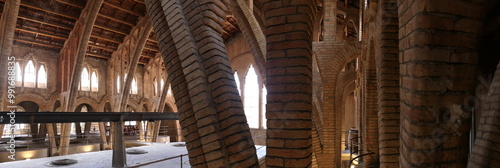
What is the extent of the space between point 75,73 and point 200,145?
46.5ft

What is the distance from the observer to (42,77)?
63.1 ft

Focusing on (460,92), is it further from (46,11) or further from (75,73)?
(46,11)

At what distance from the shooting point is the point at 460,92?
5.80 ft

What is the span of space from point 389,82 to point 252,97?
1750 cm

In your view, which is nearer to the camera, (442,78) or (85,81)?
(442,78)

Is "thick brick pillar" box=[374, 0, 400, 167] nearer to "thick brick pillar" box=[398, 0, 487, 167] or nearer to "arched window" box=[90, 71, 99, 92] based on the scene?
"thick brick pillar" box=[398, 0, 487, 167]

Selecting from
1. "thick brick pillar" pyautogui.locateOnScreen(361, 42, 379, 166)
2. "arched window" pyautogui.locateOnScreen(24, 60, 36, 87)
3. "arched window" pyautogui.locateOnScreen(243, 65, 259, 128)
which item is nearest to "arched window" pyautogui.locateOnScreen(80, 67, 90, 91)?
"arched window" pyautogui.locateOnScreen(24, 60, 36, 87)

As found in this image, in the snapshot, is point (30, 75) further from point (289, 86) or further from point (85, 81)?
point (289, 86)

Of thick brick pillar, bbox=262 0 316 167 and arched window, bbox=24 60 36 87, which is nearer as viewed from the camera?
thick brick pillar, bbox=262 0 316 167

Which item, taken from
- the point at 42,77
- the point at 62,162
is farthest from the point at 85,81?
the point at 62,162

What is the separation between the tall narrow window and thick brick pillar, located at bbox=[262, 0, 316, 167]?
20113 millimetres

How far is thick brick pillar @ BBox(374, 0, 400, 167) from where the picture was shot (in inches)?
159

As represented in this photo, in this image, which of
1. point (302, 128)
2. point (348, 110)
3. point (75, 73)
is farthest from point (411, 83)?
point (348, 110)

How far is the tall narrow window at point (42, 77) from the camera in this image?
1908cm
